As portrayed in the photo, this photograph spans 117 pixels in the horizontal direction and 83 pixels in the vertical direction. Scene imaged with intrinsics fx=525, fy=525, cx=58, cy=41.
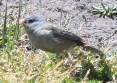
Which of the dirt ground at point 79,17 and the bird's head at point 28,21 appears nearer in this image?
the bird's head at point 28,21

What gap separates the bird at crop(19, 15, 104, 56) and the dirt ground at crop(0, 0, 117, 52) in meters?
0.55

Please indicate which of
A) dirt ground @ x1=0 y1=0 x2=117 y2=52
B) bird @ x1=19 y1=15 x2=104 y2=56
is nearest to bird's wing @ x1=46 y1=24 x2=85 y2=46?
bird @ x1=19 y1=15 x2=104 y2=56

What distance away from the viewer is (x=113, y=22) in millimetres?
8469

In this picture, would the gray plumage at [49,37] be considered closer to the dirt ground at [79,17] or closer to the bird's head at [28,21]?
the bird's head at [28,21]

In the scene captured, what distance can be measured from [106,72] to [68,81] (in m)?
0.73

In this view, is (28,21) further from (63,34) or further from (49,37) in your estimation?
(63,34)

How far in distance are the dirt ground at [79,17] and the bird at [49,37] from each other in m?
0.55

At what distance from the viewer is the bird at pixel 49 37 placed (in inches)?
275

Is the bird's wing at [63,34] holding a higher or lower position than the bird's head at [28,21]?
lower

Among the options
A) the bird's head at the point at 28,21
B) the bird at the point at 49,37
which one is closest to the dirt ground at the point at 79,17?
the bird at the point at 49,37

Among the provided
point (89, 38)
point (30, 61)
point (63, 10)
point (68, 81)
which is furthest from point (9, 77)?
point (63, 10)

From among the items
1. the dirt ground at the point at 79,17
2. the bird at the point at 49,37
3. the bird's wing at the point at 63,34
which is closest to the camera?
the bird at the point at 49,37

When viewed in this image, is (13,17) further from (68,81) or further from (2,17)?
(68,81)

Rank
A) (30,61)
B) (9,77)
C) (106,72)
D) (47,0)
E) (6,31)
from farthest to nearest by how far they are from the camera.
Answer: (47,0) → (6,31) → (106,72) → (30,61) → (9,77)
